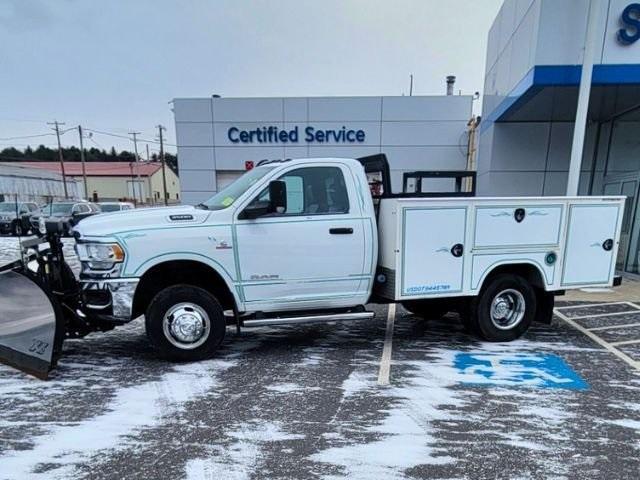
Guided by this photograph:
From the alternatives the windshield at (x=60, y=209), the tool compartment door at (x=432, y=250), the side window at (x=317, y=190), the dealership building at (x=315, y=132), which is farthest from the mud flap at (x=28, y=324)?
the windshield at (x=60, y=209)

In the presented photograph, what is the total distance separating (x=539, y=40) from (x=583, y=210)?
4737mm

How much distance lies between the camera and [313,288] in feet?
15.9

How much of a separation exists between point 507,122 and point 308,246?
372 inches

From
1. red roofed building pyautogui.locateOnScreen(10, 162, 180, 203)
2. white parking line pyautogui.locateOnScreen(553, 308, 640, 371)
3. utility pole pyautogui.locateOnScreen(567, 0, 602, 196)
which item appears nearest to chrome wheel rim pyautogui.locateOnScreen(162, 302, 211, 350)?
white parking line pyautogui.locateOnScreen(553, 308, 640, 371)

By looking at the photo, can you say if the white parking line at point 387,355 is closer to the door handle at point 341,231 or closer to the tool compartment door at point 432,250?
the tool compartment door at point 432,250

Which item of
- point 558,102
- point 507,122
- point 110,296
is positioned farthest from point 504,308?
point 507,122

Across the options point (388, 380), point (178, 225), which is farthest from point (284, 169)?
point (388, 380)

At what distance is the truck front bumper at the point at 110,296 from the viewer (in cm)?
433

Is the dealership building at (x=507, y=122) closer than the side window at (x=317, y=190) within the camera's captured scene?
No

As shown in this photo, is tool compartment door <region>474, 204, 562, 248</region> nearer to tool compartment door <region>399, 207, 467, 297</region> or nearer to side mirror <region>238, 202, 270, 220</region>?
tool compartment door <region>399, 207, 467, 297</region>

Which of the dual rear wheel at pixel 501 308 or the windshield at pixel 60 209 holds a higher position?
the windshield at pixel 60 209

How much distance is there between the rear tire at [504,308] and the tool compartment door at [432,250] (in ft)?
1.81

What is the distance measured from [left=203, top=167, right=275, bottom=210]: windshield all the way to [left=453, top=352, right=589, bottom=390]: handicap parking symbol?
10.4 ft

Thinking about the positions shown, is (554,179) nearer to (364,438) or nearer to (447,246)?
(447,246)
